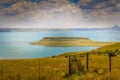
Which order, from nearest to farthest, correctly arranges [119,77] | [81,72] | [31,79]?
[119,77] → [81,72] → [31,79]

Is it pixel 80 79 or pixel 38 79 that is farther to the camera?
pixel 38 79

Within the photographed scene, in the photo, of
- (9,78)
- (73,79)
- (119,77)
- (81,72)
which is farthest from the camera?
(9,78)

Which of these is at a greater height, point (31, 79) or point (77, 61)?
point (77, 61)

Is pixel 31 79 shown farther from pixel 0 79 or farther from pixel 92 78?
pixel 92 78

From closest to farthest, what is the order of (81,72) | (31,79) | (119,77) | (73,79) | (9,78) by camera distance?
(119,77)
(73,79)
(81,72)
(31,79)
(9,78)

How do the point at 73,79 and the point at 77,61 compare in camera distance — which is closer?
the point at 73,79

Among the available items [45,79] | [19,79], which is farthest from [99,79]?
[19,79]

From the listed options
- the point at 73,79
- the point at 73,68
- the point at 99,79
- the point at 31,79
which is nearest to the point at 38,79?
the point at 31,79

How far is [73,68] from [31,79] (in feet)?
12.5

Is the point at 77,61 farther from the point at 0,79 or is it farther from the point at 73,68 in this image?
the point at 0,79

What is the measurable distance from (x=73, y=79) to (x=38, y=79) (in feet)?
16.1

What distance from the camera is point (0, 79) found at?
27.8m

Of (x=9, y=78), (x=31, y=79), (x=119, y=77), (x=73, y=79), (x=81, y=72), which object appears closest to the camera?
(x=119, y=77)

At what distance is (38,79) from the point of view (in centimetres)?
2608
